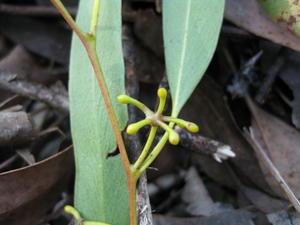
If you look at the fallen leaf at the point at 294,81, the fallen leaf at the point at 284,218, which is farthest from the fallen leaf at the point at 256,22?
the fallen leaf at the point at 284,218

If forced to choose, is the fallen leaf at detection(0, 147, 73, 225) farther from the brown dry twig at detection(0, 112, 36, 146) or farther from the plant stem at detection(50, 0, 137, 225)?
the plant stem at detection(50, 0, 137, 225)

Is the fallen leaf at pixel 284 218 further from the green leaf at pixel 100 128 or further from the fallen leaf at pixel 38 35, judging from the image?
the fallen leaf at pixel 38 35

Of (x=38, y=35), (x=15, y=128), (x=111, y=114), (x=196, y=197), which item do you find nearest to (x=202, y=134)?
(x=196, y=197)

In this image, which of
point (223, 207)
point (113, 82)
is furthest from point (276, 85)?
point (113, 82)

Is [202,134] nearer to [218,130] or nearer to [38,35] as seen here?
[218,130]

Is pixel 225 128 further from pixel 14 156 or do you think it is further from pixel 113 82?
pixel 14 156
